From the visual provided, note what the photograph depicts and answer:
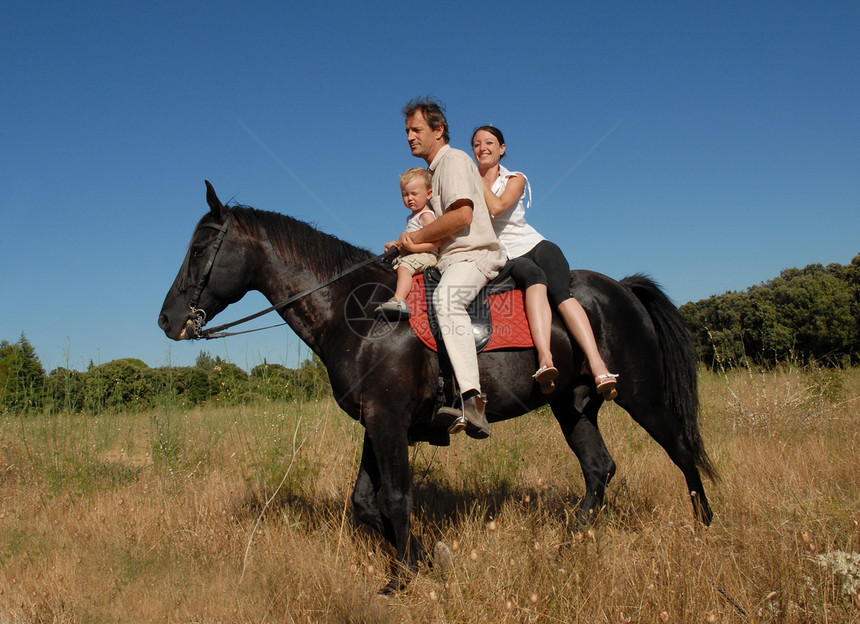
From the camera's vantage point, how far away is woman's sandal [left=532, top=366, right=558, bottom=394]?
3.63m

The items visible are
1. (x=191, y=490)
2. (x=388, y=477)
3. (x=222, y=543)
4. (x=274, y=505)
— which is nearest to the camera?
(x=388, y=477)

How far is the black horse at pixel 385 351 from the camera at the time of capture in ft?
11.8

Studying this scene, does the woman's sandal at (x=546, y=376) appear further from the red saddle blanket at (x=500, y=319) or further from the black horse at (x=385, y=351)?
the red saddle blanket at (x=500, y=319)

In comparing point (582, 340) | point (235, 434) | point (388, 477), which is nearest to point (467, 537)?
point (388, 477)

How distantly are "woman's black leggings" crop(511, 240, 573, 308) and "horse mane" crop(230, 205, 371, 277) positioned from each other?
3.92 feet

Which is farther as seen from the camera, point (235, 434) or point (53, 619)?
point (235, 434)

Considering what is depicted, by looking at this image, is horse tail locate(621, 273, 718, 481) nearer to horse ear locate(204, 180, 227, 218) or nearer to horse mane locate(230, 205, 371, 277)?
horse mane locate(230, 205, 371, 277)

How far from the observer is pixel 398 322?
3.70 m

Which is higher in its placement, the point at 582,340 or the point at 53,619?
the point at 582,340

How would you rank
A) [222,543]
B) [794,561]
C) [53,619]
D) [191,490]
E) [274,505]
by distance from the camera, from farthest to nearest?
[191,490]
[274,505]
[222,543]
[53,619]
[794,561]

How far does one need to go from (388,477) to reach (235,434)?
190 inches

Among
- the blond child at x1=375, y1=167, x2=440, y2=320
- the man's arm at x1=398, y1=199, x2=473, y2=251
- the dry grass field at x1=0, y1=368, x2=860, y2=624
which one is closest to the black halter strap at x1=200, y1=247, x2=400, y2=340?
the blond child at x1=375, y1=167, x2=440, y2=320

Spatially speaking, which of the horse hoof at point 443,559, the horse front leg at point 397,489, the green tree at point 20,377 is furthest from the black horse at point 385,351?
the green tree at point 20,377

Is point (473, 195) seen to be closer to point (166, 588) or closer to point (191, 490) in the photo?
point (166, 588)
